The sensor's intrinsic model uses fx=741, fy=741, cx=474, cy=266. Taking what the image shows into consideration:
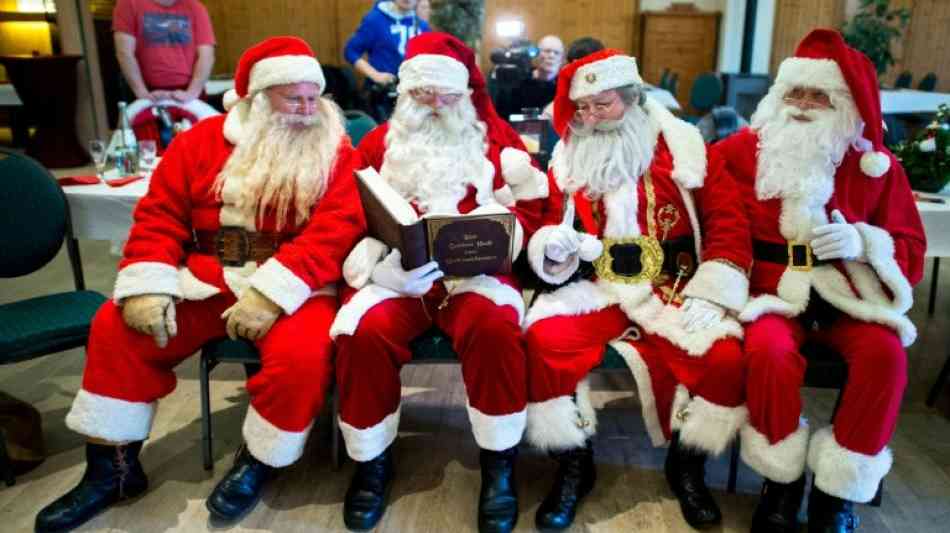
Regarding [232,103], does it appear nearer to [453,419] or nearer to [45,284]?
[453,419]

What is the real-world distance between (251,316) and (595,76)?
1336mm

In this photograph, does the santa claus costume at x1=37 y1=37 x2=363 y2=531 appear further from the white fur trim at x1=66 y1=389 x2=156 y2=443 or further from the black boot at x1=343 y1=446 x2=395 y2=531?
the black boot at x1=343 y1=446 x2=395 y2=531

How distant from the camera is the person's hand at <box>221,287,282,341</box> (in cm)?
229

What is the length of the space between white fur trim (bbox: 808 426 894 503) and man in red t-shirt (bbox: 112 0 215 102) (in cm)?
384

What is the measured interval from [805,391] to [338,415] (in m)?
2.03

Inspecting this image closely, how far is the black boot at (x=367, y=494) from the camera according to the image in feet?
7.41

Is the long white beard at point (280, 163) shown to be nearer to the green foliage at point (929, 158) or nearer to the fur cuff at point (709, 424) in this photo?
the fur cuff at point (709, 424)

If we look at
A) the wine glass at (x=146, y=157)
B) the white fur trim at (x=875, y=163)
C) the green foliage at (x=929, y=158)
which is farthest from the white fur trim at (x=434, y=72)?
the green foliage at (x=929, y=158)

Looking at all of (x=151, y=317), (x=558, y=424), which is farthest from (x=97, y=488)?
(x=558, y=424)

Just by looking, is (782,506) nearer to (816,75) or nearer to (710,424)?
(710,424)

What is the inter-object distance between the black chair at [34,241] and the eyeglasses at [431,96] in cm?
135

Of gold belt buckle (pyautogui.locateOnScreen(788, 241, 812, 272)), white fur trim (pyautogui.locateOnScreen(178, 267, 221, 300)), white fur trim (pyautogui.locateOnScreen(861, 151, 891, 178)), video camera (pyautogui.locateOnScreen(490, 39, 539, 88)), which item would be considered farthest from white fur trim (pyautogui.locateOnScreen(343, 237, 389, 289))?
video camera (pyautogui.locateOnScreen(490, 39, 539, 88))

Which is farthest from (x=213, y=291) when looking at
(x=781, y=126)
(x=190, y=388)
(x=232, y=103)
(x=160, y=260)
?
(x=781, y=126)

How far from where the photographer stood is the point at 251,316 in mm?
2295
